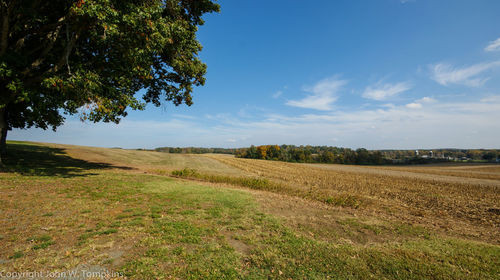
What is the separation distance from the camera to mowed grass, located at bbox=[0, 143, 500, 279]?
3.84 metres

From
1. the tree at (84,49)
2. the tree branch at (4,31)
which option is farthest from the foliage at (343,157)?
the tree branch at (4,31)

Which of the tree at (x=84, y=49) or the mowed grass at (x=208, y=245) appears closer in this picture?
the mowed grass at (x=208, y=245)

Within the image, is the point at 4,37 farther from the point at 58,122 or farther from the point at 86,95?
the point at 58,122

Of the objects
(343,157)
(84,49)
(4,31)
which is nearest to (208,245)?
(4,31)

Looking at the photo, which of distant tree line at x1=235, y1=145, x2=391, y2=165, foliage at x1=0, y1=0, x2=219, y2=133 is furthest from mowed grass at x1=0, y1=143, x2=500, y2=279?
distant tree line at x1=235, y1=145, x2=391, y2=165

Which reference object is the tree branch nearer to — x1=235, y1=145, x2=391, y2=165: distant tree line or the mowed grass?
the mowed grass

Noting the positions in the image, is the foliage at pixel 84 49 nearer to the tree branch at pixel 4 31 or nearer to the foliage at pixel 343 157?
the tree branch at pixel 4 31

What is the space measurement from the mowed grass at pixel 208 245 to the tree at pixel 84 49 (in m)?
5.75

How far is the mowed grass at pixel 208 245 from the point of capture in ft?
12.6

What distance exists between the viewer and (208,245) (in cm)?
479

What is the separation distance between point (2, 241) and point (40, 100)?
10310mm

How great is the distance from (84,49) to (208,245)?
17.7 meters

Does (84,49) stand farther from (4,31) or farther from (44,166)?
(44,166)

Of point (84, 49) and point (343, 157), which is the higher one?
point (84, 49)
